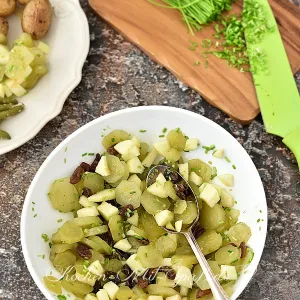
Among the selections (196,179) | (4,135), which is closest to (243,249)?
(196,179)

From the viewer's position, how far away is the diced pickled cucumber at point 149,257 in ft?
5.49

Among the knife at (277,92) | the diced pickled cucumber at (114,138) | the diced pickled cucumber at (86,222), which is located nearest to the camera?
the diced pickled cucumber at (86,222)

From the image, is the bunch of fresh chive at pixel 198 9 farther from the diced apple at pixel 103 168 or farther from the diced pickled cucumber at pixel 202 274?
the diced pickled cucumber at pixel 202 274

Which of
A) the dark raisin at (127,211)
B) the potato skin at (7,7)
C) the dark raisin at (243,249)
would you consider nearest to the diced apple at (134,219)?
the dark raisin at (127,211)

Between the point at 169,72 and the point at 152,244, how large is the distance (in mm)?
657

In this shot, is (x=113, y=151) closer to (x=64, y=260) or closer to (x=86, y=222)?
(x=86, y=222)

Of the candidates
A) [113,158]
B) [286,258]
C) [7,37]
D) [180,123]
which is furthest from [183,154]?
[7,37]

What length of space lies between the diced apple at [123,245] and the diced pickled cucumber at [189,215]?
0.16m

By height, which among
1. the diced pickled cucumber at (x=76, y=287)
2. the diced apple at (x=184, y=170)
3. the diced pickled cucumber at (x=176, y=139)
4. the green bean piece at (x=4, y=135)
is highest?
the diced pickled cucumber at (x=176, y=139)

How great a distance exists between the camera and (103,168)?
1734 mm

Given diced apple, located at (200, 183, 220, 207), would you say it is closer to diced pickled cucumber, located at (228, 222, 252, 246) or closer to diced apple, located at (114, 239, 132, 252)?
diced pickled cucumber, located at (228, 222, 252, 246)

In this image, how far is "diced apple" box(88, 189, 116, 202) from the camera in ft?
5.68

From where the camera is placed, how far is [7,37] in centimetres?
200

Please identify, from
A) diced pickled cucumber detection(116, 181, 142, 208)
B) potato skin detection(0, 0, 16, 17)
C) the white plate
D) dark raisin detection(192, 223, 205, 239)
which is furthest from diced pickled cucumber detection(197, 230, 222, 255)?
potato skin detection(0, 0, 16, 17)
